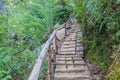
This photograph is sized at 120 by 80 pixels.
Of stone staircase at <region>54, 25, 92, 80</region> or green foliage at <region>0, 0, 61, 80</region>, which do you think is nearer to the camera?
stone staircase at <region>54, 25, 92, 80</region>

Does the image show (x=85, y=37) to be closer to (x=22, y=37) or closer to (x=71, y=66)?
(x=71, y=66)

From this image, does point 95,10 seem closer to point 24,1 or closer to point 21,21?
point 21,21

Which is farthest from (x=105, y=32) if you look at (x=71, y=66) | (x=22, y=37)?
(x=22, y=37)

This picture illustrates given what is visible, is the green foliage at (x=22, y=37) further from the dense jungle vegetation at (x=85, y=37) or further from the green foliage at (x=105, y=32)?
the green foliage at (x=105, y=32)

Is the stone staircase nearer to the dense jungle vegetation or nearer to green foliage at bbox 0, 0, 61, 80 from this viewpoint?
the dense jungle vegetation

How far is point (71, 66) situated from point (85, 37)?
5.28 ft

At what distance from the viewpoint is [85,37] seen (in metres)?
6.88

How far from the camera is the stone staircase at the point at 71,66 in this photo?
4.86m

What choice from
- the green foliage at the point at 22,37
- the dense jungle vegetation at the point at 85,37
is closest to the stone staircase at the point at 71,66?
the dense jungle vegetation at the point at 85,37

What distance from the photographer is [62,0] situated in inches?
551

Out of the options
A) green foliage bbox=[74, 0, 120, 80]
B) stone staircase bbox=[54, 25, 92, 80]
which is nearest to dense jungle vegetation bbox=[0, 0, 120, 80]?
green foliage bbox=[74, 0, 120, 80]

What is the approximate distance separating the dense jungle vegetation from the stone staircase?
325 millimetres

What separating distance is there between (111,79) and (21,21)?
673 centimetres

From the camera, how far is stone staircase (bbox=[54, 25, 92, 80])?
4.86 meters
